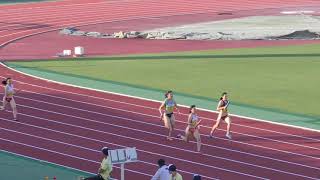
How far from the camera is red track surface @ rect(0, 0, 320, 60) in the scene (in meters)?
39.1

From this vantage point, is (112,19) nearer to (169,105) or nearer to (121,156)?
(169,105)

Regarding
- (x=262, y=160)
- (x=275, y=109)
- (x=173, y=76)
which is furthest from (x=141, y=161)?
(x=173, y=76)

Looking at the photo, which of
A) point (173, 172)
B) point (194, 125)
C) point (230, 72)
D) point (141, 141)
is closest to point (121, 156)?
point (173, 172)

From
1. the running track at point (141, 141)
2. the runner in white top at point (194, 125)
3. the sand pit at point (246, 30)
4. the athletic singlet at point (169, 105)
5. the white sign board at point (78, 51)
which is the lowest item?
the running track at point (141, 141)

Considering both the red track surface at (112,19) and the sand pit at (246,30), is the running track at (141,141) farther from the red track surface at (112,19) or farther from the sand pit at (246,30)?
the sand pit at (246,30)

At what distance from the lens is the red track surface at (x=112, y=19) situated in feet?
128

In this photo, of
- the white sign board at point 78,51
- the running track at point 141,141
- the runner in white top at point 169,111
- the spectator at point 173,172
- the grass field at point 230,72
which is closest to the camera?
the spectator at point 173,172

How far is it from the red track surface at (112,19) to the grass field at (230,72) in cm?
237

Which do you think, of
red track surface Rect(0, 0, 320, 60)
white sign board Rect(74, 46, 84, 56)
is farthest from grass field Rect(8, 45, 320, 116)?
red track surface Rect(0, 0, 320, 60)

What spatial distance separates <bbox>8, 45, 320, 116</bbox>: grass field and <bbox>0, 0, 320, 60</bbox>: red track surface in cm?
237

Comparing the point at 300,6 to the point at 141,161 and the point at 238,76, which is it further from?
the point at 141,161

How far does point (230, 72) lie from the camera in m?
31.8

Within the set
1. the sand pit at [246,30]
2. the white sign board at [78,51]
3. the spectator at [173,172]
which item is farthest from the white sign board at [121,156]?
the sand pit at [246,30]

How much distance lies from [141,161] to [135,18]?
3145 centimetres
